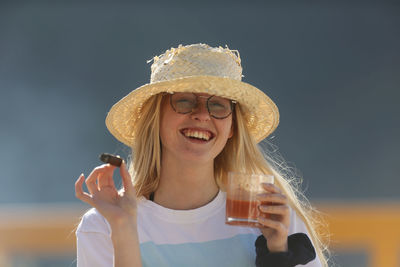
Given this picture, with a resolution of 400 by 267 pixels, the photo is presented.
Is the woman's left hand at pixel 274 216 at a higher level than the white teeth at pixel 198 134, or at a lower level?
lower

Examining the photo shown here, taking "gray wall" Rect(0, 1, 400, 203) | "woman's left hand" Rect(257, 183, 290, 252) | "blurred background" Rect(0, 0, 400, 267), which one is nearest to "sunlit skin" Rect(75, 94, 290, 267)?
"woman's left hand" Rect(257, 183, 290, 252)

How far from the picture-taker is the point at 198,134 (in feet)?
8.02

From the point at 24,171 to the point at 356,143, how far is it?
3.74 meters

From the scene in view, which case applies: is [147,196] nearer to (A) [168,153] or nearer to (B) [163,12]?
(A) [168,153]

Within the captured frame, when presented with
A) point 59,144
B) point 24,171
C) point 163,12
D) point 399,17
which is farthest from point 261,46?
point 24,171

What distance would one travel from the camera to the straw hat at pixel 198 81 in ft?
8.13

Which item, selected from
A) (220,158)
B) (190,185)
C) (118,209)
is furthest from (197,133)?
(118,209)

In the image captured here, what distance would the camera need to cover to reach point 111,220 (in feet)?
6.88

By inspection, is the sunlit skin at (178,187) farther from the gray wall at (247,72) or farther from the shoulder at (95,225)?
the gray wall at (247,72)

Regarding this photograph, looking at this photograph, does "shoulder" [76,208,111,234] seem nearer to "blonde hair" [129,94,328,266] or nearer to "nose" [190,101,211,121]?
"blonde hair" [129,94,328,266]

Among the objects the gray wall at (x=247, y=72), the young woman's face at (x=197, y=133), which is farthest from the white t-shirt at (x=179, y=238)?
the gray wall at (x=247, y=72)

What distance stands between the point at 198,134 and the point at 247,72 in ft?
15.3

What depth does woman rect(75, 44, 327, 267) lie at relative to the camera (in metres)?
2.18

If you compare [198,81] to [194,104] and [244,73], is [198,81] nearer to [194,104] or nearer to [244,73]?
[194,104]
